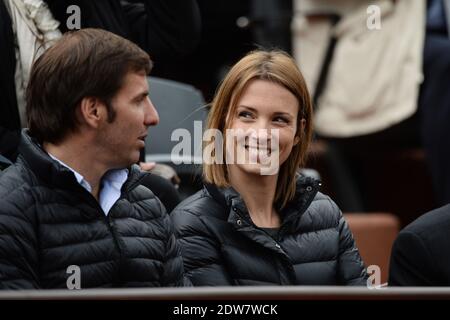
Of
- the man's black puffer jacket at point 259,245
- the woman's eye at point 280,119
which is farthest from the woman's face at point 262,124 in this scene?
the man's black puffer jacket at point 259,245

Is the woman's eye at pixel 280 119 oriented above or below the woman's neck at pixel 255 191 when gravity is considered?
above

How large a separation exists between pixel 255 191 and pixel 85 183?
54cm

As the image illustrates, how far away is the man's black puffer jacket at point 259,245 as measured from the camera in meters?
3.33

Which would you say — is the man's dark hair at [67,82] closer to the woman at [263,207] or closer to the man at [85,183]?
the man at [85,183]

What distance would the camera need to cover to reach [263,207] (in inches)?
136

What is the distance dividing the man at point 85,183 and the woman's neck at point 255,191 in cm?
25

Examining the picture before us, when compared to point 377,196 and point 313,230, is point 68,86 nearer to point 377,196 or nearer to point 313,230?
point 313,230

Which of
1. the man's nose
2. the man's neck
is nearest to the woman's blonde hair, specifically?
the man's nose

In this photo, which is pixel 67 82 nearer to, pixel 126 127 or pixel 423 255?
pixel 126 127

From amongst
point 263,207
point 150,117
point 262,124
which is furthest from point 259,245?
point 150,117

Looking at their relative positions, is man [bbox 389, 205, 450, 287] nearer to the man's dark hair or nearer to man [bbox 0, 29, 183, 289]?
man [bbox 0, 29, 183, 289]

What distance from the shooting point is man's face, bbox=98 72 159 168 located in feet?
10.4
